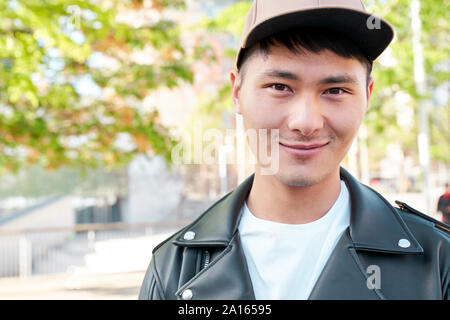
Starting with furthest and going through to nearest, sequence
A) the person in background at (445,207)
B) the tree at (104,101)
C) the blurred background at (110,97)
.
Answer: the person in background at (445,207), the tree at (104,101), the blurred background at (110,97)

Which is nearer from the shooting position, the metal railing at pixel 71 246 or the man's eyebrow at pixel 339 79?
the man's eyebrow at pixel 339 79

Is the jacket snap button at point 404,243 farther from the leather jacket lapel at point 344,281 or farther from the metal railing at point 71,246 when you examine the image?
the metal railing at point 71,246

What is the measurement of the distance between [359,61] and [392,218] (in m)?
0.52

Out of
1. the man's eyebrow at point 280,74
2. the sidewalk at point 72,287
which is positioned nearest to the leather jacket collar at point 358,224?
the man's eyebrow at point 280,74

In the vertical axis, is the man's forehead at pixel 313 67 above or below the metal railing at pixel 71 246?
above

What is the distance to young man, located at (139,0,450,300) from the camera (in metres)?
1.37

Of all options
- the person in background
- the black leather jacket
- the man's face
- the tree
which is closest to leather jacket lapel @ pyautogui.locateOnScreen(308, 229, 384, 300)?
the black leather jacket

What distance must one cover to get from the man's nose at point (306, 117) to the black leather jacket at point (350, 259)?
1.14 ft

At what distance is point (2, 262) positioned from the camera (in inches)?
432

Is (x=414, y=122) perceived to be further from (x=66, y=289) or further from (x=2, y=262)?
(x=2, y=262)

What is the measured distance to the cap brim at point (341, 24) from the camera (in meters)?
1.37

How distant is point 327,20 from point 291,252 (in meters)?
0.74

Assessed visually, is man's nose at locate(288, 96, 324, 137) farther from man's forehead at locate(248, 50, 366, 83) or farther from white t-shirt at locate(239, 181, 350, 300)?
white t-shirt at locate(239, 181, 350, 300)

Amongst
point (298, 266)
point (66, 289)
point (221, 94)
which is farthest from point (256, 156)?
point (66, 289)
